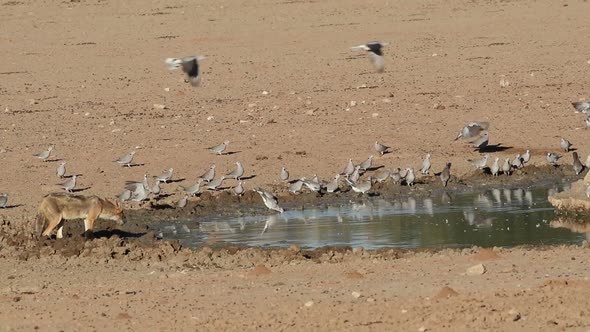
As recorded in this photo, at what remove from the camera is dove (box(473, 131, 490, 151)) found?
21125 millimetres

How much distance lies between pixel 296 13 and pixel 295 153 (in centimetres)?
1323

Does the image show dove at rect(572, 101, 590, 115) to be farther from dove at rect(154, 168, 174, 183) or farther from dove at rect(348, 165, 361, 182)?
dove at rect(154, 168, 174, 183)

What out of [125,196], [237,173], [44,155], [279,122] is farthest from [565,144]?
[44,155]

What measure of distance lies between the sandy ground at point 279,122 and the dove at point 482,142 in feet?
0.69

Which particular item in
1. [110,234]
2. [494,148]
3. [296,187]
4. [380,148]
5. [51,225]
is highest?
[51,225]

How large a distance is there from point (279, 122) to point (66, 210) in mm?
8076

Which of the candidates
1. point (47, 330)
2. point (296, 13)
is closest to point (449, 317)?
point (47, 330)

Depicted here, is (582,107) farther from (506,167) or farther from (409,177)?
(409,177)

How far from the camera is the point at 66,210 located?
1523 centimetres

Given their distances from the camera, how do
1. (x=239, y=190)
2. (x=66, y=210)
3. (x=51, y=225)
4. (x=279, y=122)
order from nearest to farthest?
(x=51, y=225), (x=66, y=210), (x=239, y=190), (x=279, y=122)

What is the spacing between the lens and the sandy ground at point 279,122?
10953mm

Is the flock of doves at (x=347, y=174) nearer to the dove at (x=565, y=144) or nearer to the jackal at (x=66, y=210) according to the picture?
the dove at (x=565, y=144)

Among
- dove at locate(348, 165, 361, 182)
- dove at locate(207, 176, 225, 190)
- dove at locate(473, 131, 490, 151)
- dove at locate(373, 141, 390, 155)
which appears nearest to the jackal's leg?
dove at locate(207, 176, 225, 190)

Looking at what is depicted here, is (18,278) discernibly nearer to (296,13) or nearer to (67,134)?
(67,134)
